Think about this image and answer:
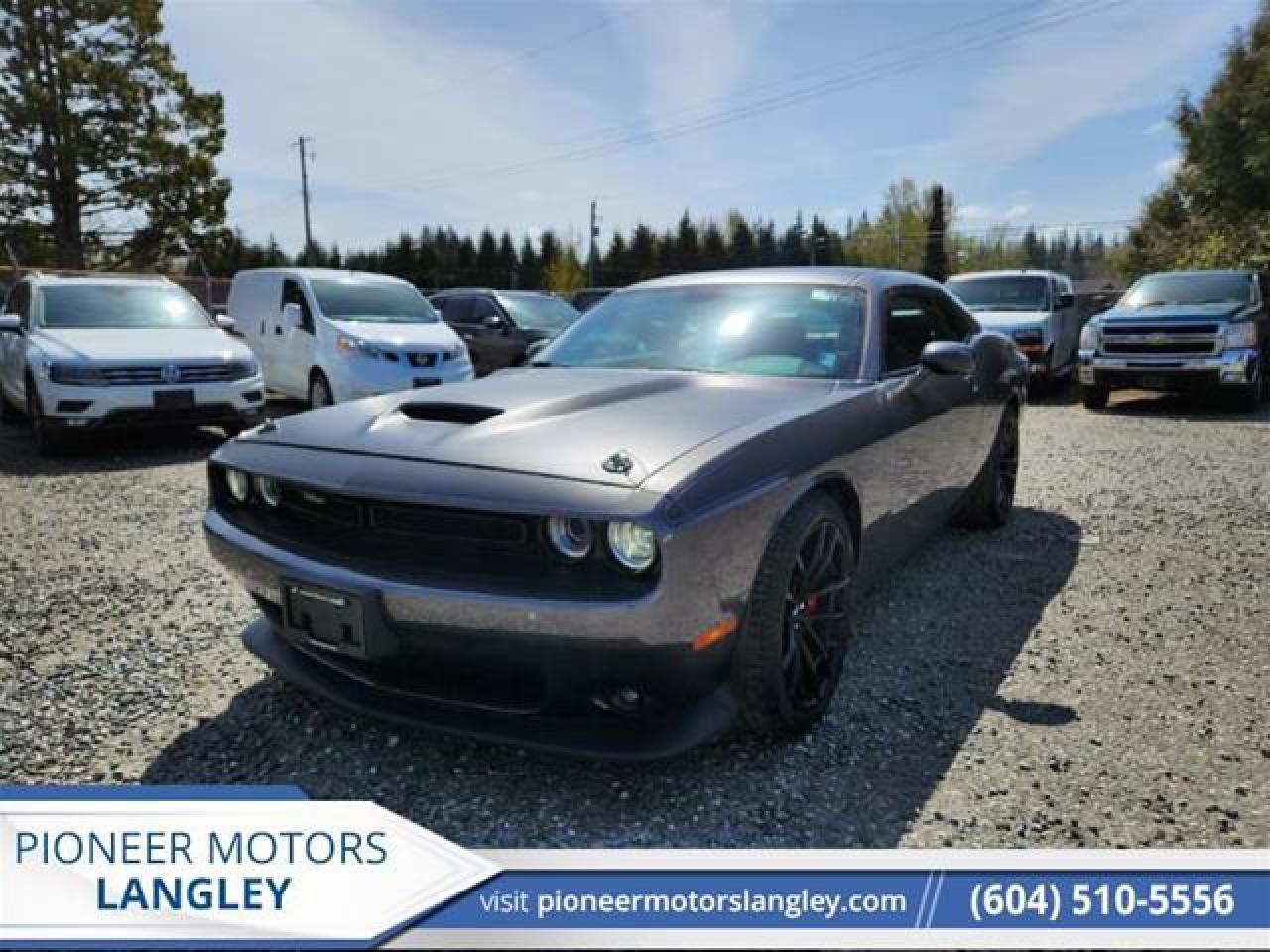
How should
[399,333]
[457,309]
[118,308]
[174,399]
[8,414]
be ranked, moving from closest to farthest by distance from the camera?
[174,399], [118,308], [399,333], [8,414], [457,309]

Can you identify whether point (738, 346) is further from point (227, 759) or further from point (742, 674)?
point (227, 759)

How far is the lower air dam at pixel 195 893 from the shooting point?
1.91 meters

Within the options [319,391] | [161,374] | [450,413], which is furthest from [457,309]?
[450,413]

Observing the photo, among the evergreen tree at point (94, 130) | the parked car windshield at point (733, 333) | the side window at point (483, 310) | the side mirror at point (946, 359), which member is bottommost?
the side mirror at point (946, 359)

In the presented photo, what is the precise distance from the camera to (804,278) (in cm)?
354

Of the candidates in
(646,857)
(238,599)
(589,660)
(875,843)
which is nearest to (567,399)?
(589,660)

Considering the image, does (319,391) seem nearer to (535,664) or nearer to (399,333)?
(399,333)

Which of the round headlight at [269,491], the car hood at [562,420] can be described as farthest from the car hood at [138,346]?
the round headlight at [269,491]

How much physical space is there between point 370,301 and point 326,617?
782 cm

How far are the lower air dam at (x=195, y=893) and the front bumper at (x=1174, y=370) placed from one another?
10.2 m

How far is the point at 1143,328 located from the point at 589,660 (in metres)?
9.75

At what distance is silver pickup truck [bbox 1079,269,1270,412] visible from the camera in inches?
364

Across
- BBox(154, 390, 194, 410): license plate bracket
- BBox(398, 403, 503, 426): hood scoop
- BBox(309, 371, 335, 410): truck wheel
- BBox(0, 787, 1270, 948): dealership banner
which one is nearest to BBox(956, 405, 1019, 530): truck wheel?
BBox(0, 787, 1270, 948): dealership banner

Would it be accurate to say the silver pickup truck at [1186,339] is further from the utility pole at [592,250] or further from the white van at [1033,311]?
the utility pole at [592,250]
